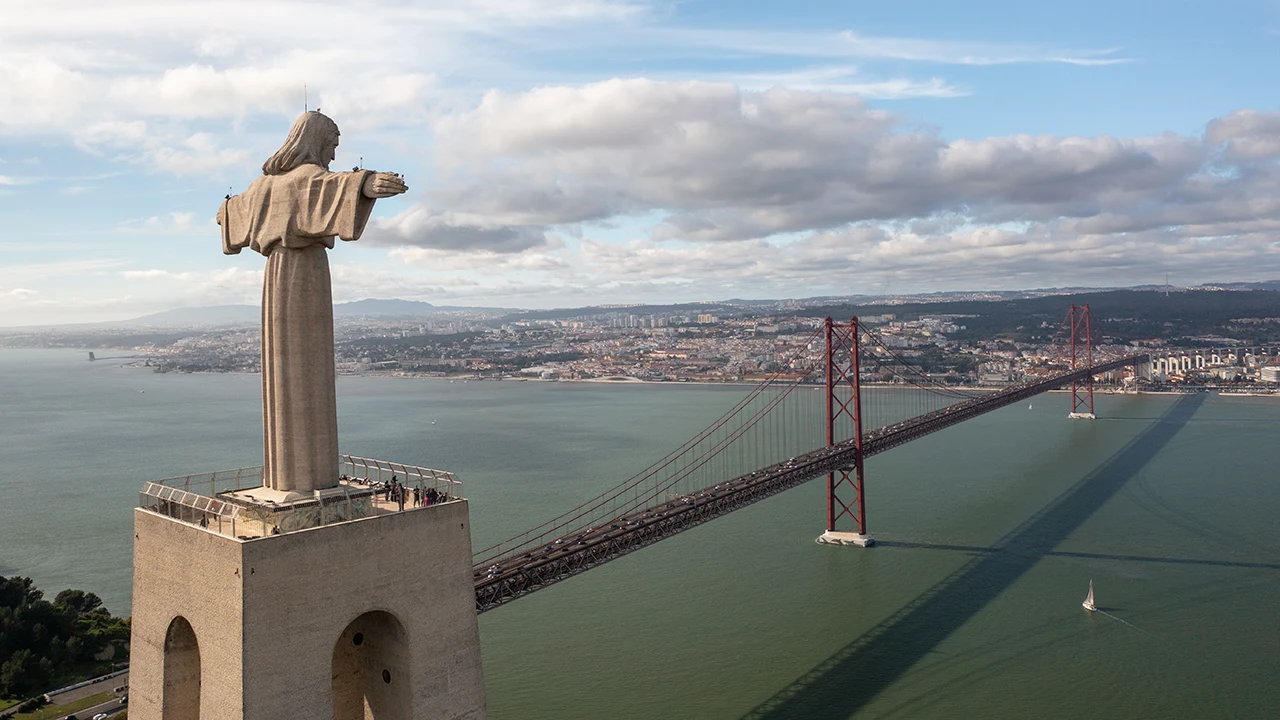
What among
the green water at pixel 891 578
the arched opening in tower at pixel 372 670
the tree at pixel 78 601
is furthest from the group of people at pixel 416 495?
the tree at pixel 78 601

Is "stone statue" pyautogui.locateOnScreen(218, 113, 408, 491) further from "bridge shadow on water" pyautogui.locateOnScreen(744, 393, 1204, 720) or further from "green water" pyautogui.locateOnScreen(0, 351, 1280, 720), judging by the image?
"bridge shadow on water" pyautogui.locateOnScreen(744, 393, 1204, 720)

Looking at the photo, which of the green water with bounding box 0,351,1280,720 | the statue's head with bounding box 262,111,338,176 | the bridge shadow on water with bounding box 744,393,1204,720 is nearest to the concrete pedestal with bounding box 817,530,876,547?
the green water with bounding box 0,351,1280,720

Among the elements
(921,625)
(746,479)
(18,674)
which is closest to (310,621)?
(18,674)

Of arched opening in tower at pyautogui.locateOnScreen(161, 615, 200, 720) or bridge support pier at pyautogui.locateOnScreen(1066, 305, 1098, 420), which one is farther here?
bridge support pier at pyautogui.locateOnScreen(1066, 305, 1098, 420)

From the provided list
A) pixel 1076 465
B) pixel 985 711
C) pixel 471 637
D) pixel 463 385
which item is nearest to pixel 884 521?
pixel 985 711

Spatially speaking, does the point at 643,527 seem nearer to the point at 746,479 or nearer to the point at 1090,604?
the point at 746,479

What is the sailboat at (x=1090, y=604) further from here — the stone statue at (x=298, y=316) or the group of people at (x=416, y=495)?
the stone statue at (x=298, y=316)
